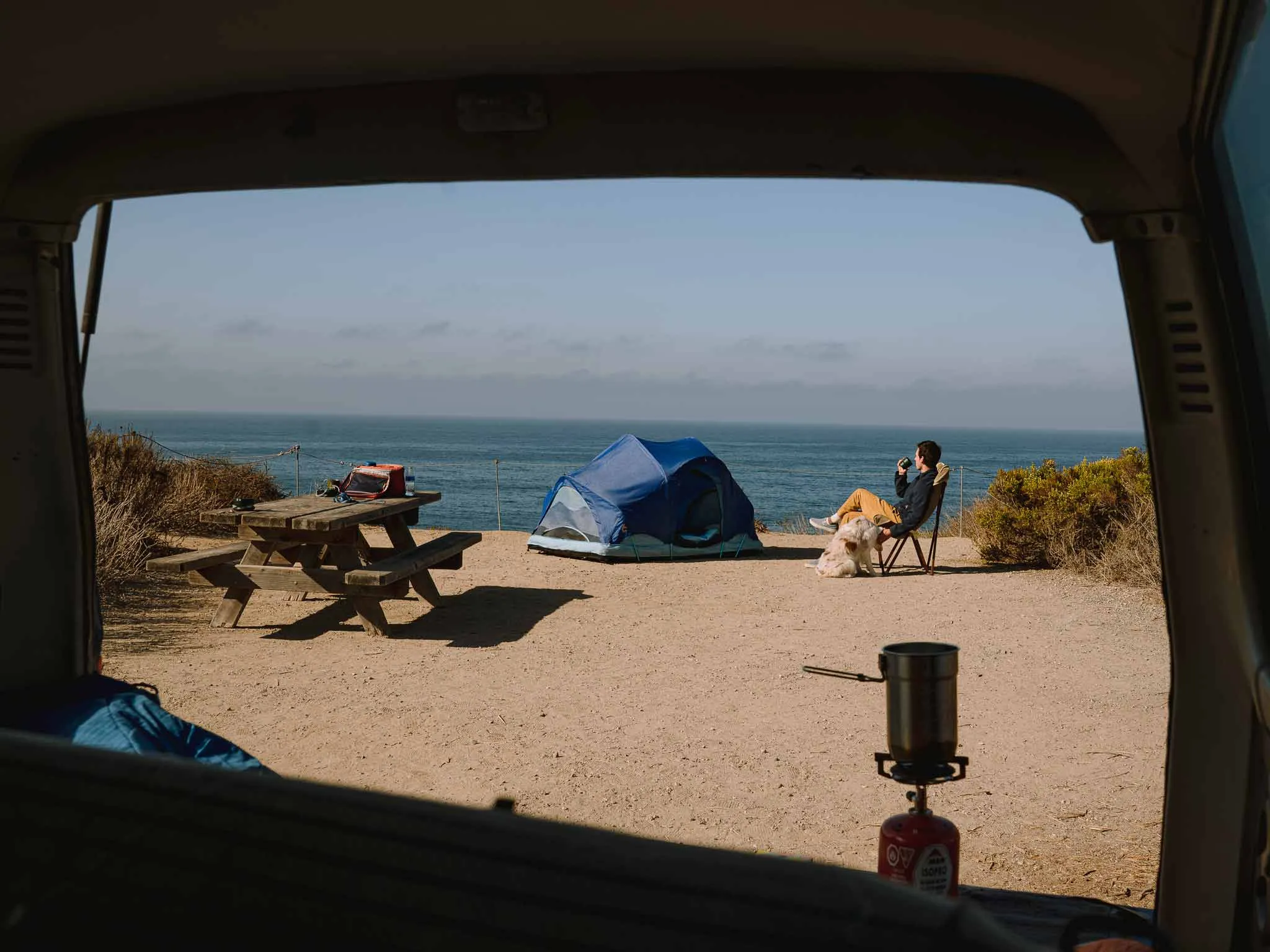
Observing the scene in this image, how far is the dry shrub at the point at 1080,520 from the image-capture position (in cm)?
985

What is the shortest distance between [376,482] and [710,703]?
184 inches

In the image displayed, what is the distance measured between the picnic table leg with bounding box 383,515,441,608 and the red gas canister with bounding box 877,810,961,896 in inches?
250

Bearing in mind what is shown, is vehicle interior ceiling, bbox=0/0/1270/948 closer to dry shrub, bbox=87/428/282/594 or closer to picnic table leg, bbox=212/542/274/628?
picnic table leg, bbox=212/542/274/628

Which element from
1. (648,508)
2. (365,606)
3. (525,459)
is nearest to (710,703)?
(365,606)

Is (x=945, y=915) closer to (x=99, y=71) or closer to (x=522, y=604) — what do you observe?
(x=99, y=71)

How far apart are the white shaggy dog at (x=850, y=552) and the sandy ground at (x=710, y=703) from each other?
46cm

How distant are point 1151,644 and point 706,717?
3.55 meters

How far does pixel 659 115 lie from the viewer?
2.51m

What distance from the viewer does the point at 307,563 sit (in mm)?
8078

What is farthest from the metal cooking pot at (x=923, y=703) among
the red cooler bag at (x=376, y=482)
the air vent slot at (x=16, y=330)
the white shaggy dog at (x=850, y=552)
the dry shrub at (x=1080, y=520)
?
the white shaggy dog at (x=850, y=552)

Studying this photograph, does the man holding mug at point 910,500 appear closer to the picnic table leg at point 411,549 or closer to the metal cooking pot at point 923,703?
the picnic table leg at point 411,549

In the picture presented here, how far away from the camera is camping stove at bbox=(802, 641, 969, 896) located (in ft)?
7.79

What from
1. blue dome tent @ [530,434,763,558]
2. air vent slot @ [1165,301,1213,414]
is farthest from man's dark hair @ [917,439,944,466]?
air vent slot @ [1165,301,1213,414]

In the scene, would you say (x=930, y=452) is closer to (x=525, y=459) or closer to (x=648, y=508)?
(x=648, y=508)
